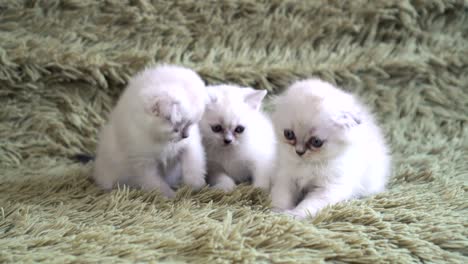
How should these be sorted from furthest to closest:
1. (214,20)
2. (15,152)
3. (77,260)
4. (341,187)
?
(214,20), (15,152), (341,187), (77,260)

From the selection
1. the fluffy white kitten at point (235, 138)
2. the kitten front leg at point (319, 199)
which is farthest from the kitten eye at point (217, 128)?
the kitten front leg at point (319, 199)

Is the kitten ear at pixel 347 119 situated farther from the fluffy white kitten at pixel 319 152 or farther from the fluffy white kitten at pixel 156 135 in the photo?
the fluffy white kitten at pixel 156 135

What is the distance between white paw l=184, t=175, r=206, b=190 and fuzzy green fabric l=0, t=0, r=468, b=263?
0.25 feet

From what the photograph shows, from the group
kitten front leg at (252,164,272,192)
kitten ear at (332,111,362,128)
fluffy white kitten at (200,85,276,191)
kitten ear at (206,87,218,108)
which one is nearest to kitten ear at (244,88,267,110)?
fluffy white kitten at (200,85,276,191)

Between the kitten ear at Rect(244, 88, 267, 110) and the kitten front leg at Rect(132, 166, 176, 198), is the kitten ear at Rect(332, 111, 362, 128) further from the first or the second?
the kitten front leg at Rect(132, 166, 176, 198)

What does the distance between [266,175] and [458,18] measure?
1.29 metres

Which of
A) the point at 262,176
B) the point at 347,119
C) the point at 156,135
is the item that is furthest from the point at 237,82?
the point at 347,119

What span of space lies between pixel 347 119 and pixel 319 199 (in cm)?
25

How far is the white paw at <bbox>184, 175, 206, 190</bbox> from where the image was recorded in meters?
1.94

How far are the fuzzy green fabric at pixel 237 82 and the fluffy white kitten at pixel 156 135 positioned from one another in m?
0.10

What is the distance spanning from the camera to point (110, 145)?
199 cm

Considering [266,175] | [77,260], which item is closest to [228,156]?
[266,175]

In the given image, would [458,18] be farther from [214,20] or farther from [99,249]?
[99,249]

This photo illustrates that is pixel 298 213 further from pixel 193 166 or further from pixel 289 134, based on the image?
pixel 193 166
